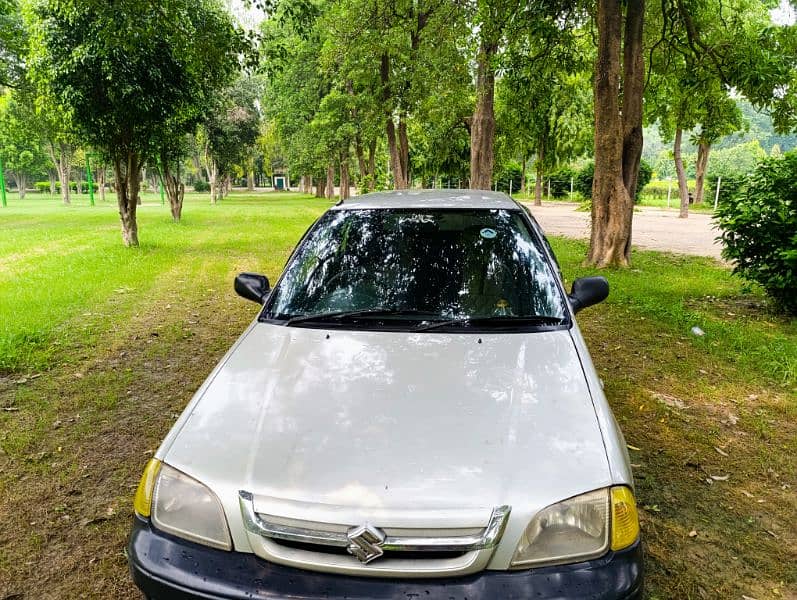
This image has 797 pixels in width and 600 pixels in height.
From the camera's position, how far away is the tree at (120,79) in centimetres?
953

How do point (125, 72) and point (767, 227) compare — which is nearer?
point (767, 227)

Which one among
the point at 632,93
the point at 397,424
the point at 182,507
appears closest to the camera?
the point at 182,507

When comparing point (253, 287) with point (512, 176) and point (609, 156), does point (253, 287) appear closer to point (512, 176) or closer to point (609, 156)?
point (609, 156)

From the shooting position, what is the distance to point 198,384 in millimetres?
4926

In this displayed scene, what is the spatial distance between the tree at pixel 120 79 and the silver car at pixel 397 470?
7.18 m

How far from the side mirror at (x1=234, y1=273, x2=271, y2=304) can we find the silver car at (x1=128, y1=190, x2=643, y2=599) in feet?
2.02

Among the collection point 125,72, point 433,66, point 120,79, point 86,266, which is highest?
point 433,66

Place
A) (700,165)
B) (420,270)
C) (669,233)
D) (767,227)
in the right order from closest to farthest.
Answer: (420,270) → (767,227) → (669,233) → (700,165)

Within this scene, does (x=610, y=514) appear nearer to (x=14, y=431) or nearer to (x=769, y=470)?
(x=769, y=470)

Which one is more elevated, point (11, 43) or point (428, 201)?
point (11, 43)

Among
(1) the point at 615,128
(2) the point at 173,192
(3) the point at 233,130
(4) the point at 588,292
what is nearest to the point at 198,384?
(4) the point at 588,292

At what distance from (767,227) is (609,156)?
137 inches

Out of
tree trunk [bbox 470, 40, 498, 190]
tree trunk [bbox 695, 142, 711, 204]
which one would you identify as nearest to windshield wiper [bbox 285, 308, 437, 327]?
tree trunk [bbox 470, 40, 498, 190]

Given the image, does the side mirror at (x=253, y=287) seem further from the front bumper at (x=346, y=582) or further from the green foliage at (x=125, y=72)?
the green foliage at (x=125, y=72)
